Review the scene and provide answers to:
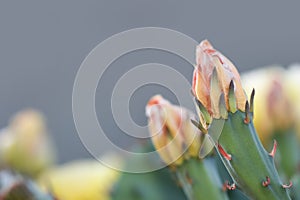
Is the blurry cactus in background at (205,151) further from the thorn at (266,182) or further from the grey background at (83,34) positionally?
the grey background at (83,34)

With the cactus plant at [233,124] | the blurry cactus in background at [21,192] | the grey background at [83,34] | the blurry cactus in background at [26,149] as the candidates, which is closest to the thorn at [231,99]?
the cactus plant at [233,124]

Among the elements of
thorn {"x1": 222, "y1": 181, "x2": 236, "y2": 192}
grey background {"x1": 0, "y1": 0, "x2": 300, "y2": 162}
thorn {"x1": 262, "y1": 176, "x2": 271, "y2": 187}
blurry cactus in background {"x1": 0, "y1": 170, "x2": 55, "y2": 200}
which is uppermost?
grey background {"x1": 0, "y1": 0, "x2": 300, "y2": 162}

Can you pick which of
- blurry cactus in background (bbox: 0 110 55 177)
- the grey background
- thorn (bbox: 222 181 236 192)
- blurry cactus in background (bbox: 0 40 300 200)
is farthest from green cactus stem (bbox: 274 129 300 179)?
the grey background

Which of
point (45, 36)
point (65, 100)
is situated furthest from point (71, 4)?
point (65, 100)

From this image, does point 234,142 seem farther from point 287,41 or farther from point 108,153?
point 287,41

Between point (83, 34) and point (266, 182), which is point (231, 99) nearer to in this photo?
point (266, 182)

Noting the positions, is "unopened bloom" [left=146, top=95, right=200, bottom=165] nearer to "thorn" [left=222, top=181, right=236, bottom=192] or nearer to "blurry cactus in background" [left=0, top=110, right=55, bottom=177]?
"thorn" [left=222, top=181, right=236, bottom=192]
